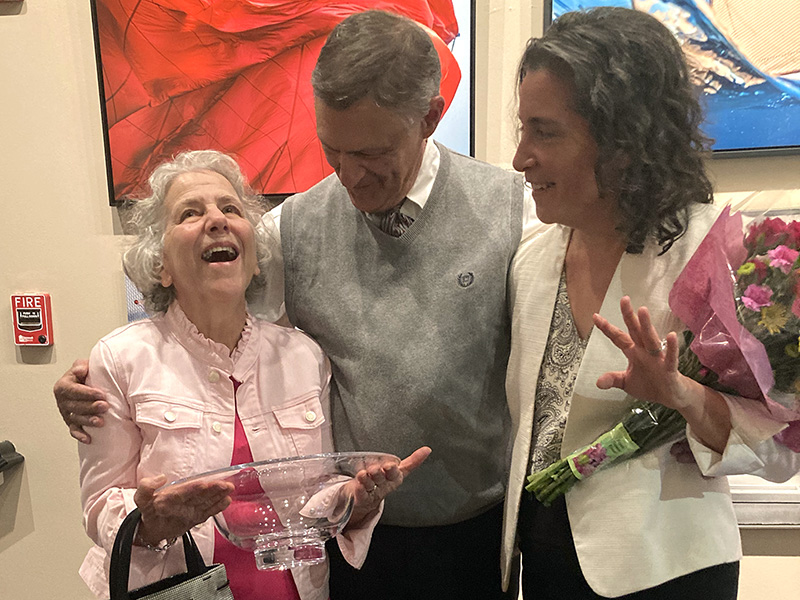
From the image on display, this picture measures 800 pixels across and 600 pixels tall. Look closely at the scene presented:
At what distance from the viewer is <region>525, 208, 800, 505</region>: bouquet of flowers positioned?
3.01 ft

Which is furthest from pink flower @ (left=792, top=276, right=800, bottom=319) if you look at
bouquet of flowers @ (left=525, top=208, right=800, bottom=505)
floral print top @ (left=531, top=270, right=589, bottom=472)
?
floral print top @ (left=531, top=270, right=589, bottom=472)

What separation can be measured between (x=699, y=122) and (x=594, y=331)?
0.40 meters

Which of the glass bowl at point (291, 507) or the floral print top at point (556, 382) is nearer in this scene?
the glass bowl at point (291, 507)

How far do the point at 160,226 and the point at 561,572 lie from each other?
1.03 metres

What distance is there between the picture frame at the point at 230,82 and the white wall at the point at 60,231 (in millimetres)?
100

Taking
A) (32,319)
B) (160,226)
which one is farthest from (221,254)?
(32,319)

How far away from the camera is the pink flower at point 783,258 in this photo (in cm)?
91

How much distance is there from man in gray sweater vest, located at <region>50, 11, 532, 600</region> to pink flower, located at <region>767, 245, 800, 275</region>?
0.55m

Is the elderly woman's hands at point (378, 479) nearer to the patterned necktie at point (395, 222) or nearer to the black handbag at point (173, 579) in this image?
the black handbag at point (173, 579)

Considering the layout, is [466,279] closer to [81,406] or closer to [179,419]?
[179,419]

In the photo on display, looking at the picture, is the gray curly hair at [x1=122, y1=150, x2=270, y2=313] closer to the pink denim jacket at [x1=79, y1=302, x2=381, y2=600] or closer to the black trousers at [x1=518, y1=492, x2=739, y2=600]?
the pink denim jacket at [x1=79, y1=302, x2=381, y2=600]

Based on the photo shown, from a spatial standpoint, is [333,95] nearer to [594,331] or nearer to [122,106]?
[594,331]

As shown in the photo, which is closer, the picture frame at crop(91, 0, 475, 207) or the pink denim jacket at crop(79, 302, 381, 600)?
the pink denim jacket at crop(79, 302, 381, 600)

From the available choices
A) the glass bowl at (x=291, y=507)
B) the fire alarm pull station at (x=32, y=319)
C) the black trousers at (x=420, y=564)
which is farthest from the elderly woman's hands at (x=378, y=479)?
the fire alarm pull station at (x=32, y=319)
